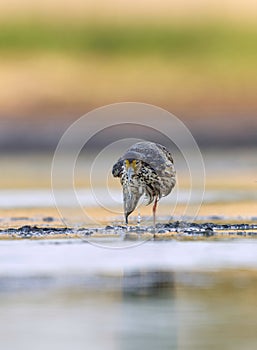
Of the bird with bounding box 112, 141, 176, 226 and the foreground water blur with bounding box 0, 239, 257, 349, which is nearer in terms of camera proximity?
the foreground water blur with bounding box 0, 239, 257, 349

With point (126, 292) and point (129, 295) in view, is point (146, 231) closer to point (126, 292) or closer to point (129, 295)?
point (126, 292)

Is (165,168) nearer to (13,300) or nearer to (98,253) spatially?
(98,253)

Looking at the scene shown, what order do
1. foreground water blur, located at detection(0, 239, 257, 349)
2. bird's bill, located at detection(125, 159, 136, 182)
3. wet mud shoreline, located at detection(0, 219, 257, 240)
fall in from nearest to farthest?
foreground water blur, located at detection(0, 239, 257, 349), wet mud shoreline, located at detection(0, 219, 257, 240), bird's bill, located at detection(125, 159, 136, 182)

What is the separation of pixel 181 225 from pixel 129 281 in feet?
17.3

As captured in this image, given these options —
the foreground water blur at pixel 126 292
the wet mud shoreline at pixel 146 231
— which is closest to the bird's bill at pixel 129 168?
the wet mud shoreline at pixel 146 231

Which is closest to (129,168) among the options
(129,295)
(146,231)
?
(146,231)

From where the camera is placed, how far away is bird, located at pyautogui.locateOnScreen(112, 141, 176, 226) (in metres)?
20.6

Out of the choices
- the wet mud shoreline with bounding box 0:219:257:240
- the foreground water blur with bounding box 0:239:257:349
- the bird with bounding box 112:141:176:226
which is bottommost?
the foreground water blur with bounding box 0:239:257:349

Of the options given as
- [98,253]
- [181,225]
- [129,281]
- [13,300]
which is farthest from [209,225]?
[13,300]

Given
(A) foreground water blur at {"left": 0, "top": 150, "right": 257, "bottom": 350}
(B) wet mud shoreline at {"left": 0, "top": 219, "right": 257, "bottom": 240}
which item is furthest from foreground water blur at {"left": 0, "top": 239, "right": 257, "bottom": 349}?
(B) wet mud shoreline at {"left": 0, "top": 219, "right": 257, "bottom": 240}

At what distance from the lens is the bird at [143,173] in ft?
67.7

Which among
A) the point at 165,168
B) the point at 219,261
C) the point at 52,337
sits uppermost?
the point at 165,168

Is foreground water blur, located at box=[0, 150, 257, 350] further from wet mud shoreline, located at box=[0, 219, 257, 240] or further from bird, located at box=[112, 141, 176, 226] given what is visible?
bird, located at box=[112, 141, 176, 226]

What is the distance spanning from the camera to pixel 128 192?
814 inches
